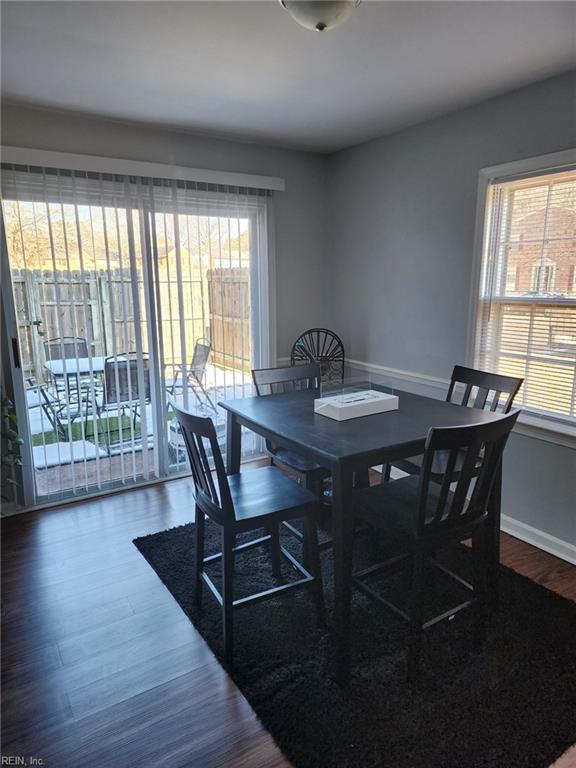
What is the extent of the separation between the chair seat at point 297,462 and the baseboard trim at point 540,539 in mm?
1225

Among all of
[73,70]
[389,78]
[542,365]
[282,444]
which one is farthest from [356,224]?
[282,444]

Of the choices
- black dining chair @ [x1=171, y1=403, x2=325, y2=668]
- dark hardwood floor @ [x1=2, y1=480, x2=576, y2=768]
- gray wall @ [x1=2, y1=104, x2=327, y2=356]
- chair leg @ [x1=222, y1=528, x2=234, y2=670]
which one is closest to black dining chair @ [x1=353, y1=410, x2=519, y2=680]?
black dining chair @ [x1=171, y1=403, x2=325, y2=668]

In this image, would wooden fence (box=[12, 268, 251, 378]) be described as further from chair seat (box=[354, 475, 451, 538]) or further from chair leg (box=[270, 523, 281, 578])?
chair seat (box=[354, 475, 451, 538])

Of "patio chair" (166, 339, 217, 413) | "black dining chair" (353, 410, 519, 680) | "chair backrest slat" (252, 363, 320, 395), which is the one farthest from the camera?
"patio chair" (166, 339, 217, 413)

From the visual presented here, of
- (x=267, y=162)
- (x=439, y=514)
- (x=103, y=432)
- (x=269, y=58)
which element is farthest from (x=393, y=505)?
(x=267, y=162)

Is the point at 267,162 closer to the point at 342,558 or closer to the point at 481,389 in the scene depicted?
the point at 481,389

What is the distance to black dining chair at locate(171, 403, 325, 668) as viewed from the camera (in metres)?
1.80

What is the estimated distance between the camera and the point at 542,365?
2.66 m

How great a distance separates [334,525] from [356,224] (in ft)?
9.23

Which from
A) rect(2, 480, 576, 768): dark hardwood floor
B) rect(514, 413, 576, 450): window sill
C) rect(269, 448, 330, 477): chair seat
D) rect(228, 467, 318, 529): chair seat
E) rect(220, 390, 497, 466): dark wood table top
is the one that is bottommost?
rect(2, 480, 576, 768): dark hardwood floor

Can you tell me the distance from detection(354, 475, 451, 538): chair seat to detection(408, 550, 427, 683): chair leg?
0.10 m

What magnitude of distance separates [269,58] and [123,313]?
183 centimetres

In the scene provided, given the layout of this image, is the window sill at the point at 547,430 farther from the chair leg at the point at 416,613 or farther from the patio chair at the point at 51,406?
the patio chair at the point at 51,406

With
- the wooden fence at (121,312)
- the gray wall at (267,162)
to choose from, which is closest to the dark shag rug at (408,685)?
the wooden fence at (121,312)
